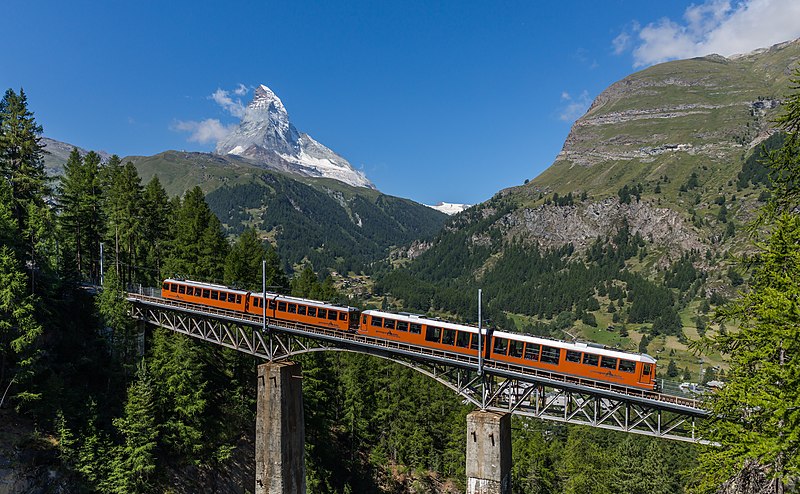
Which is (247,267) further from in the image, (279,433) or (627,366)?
(627,366)

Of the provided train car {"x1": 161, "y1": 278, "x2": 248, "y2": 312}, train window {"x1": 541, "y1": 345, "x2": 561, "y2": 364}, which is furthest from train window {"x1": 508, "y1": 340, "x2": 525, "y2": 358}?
train car {"x1": 161, "y1": 278, "x2": 248, "y2": 312}

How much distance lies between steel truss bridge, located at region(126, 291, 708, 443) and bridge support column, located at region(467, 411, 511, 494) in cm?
166

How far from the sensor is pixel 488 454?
1081 inches

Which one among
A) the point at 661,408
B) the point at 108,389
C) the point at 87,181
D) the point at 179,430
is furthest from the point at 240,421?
the point at 661,408

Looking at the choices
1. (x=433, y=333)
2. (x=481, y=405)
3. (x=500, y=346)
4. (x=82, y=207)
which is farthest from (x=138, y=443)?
→ (x=82, y=207)

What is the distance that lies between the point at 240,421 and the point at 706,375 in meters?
153

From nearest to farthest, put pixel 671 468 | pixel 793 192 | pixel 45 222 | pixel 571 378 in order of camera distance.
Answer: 1. pixel 793 192
2. pixel 571 378
3. pixel 45 222
4. pixel 671 468

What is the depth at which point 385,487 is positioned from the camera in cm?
5169

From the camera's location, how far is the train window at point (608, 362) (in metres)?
28.2

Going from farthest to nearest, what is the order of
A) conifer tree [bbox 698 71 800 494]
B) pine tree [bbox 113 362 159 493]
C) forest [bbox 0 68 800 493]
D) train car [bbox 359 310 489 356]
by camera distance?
train car [bbox 359 310 489 356]
pine tree [bbox 113 362 159 493]
forest [bbox 0 68 800 493]
conifer tree [bbox 698 71 800 494]

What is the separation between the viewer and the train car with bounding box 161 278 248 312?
40469 mm

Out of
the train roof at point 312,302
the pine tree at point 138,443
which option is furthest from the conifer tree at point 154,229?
the pine tree at point 138,443

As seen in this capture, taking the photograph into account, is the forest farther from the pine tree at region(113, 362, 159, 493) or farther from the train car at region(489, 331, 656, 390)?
the train car at region(489, 331, 656, 390)

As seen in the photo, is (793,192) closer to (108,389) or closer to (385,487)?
(108,389)
